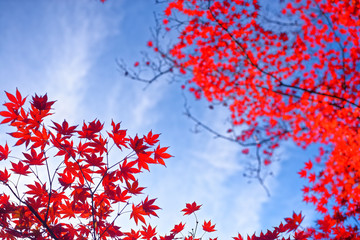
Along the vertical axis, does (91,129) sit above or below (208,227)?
above

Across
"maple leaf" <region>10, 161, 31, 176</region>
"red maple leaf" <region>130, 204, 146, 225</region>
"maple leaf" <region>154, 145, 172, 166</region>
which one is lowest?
"red maple leaf" <region>130, 204, 146, 225</region>

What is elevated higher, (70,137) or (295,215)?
(70,137)

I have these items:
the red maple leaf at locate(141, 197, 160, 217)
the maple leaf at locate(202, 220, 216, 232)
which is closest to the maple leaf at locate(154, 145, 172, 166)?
the red maple leaf at locate(141, 197, 160, 217)

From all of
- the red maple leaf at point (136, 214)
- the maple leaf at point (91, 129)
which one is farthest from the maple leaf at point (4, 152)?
the red maple leaf at point (136, 214)

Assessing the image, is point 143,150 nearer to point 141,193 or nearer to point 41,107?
point 141,193

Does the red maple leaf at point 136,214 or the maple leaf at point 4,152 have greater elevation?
the maple leaf at point 4,152

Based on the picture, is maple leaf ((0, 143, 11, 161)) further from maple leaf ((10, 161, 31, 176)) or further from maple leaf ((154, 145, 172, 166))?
maple leaf ((154, 145, 172, 166))

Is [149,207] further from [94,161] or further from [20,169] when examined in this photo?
[20,169]

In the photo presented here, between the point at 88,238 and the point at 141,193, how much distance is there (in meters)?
0.84

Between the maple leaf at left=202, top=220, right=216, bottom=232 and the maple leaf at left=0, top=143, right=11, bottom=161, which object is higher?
the maple leaf at left=0, top=143, right=11, bottom=161

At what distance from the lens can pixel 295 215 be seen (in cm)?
339

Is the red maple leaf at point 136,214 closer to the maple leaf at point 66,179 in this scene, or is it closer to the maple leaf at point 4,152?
the maple leaf at point 66,179

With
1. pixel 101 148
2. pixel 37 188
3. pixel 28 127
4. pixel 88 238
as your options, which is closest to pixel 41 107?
pixel 28 127

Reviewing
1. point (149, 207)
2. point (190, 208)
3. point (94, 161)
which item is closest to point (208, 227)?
point (190, 208)
